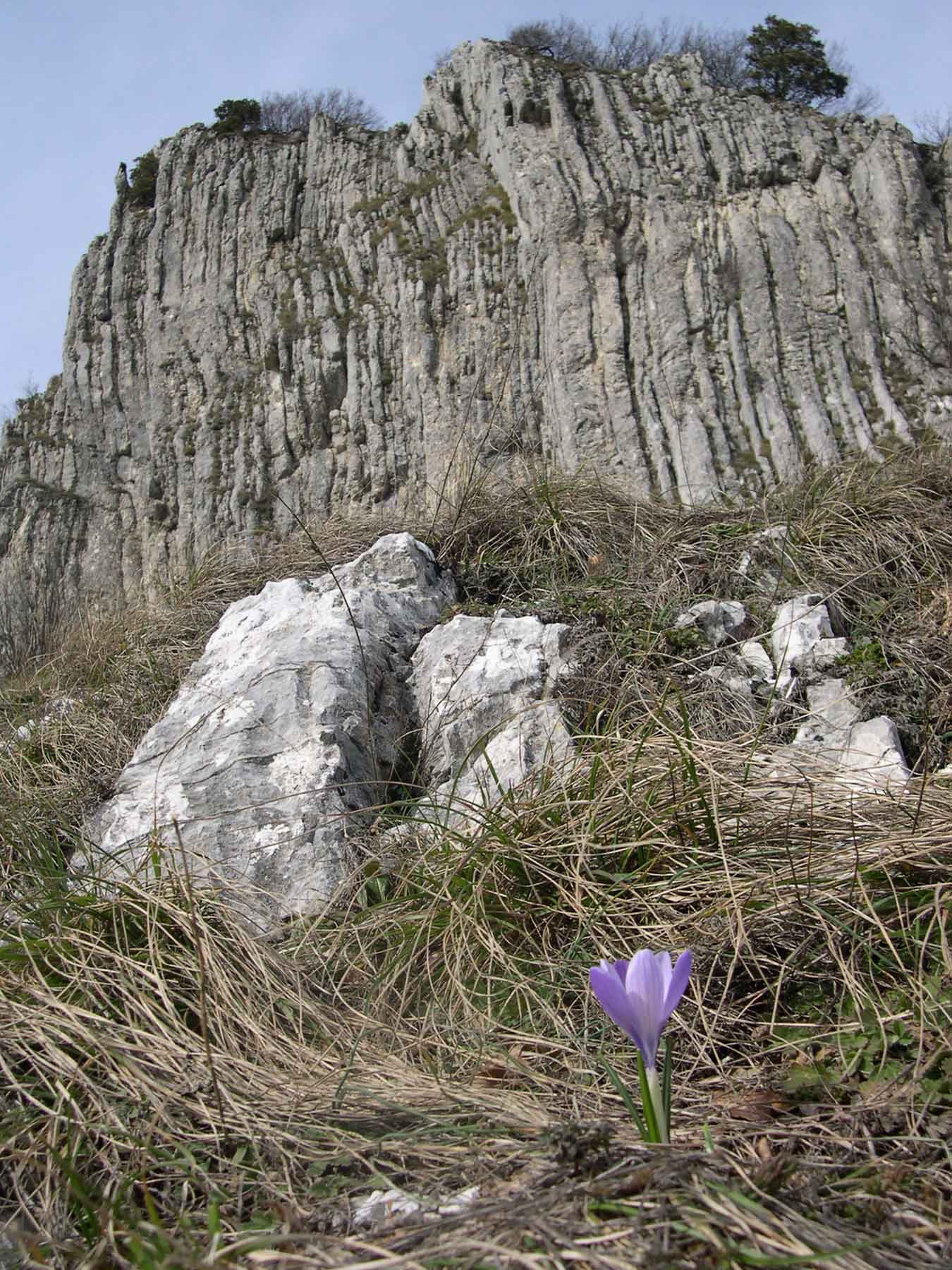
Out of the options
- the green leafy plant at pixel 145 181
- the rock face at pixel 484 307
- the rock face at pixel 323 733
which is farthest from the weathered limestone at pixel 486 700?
the green leafy plant at pixel 145 181

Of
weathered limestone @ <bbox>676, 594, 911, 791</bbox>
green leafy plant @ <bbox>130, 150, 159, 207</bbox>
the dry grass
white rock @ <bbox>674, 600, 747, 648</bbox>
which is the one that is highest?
green leafy plant @ <bbox>130, 150, 159, 207</bbox>

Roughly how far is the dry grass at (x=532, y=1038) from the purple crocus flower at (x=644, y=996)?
5.6 inches

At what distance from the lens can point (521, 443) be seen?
4.43 metres

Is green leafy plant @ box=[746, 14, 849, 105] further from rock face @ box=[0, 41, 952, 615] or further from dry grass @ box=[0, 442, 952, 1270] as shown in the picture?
dry grass @ box=[0, 442, 952, 1270]

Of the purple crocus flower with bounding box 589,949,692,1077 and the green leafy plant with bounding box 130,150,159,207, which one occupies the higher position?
the green leafy plant with bounding box 130,150,159,207

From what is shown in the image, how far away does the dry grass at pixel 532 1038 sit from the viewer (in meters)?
1.13

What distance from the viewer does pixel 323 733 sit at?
2643 mm

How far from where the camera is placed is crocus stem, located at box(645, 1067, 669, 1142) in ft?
3.84

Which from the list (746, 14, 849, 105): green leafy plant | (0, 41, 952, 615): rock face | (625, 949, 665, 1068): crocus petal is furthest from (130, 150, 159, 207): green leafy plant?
(625, 949, 665, 1068): crocus petal

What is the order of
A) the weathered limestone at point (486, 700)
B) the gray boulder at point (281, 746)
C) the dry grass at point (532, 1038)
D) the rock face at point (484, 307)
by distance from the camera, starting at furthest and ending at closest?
the rock face at point (484, 307) < the weathered limestone at point (486, 700) < the gray boulder at point (281, 746) < the dry grass at point (532, 1038)

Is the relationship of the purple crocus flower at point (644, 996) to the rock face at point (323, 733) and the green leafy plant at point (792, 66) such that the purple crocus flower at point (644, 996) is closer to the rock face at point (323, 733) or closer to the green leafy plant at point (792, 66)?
the rock face at point (323, 733)

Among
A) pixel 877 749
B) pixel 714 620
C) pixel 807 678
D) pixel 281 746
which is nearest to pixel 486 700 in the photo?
pixel 281 746

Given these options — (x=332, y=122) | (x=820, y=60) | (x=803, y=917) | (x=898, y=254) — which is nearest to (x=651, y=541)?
(x=803, y=917)

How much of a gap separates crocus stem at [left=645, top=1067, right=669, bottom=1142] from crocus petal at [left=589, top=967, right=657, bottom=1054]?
0.04 meters
